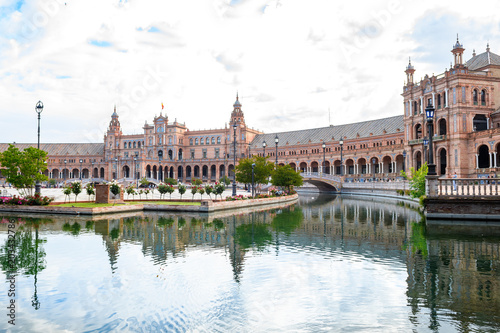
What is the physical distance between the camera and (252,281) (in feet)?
36.5

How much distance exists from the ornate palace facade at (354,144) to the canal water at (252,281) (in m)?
34.2

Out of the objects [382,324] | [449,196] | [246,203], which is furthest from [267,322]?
[246,203]

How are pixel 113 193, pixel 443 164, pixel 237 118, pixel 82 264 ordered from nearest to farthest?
1. pixel 82 264
2. pixel 113 193
3. pixel 443 164
4. pixel 237 118

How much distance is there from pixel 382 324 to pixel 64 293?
25.5 ft

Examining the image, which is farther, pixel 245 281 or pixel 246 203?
pixel 246 203

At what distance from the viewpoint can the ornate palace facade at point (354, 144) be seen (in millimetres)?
55781

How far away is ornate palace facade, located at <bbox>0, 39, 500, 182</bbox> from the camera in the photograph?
183 feet

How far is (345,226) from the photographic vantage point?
23.3 m

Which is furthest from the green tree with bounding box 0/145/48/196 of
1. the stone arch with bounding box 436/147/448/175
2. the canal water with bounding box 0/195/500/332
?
the stone arch with bounding box 436/147/448/175

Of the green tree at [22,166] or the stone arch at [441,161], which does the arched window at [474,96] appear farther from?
the green tree at [22,166]

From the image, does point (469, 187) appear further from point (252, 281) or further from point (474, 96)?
point (474, 96)

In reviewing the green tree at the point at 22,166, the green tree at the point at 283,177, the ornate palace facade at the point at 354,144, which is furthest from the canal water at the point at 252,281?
the ornate palace facade at the point at 354,144

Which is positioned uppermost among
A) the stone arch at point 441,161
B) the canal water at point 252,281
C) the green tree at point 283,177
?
the stone arch at point 441,161

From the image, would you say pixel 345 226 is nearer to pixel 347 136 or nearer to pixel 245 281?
pixel 245 281
